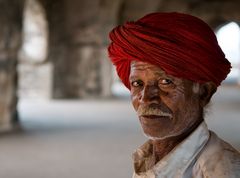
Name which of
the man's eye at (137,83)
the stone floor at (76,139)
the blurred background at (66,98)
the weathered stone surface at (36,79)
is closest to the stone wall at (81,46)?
the blurred background at (66,98)

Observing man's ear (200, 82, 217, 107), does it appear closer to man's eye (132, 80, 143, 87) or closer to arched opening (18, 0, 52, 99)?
man's eye (132, 80, 143, 87)

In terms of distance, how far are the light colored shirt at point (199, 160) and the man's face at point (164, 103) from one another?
0.05 metres

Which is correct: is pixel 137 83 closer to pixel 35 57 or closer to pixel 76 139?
pixel 76 139

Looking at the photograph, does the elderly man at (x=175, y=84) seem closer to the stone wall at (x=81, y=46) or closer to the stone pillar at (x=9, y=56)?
the stone pillar at (x=9, y=56)

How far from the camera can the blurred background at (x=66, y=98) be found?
547 centimetres

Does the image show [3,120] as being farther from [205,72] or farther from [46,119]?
[205,72]

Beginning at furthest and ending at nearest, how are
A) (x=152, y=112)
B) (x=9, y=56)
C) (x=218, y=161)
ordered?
(x=9, y=56)
(x=152, y=112)
(x=218, y=161)

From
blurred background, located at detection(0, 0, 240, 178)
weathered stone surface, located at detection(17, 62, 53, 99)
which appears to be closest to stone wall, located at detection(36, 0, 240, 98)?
blurred background, located at detection(0, 0, 240, 178)

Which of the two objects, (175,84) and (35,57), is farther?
(35,57)

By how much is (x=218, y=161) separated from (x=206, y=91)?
9.2 inches

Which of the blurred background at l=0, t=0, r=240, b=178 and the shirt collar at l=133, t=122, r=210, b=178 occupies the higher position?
the shirt collar at l=133, t=122, r=210, b=178

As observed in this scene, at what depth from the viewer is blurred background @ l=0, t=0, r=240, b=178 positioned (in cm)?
547

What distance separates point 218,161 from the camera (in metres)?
1.30

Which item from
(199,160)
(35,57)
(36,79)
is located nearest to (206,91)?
(199,160)
